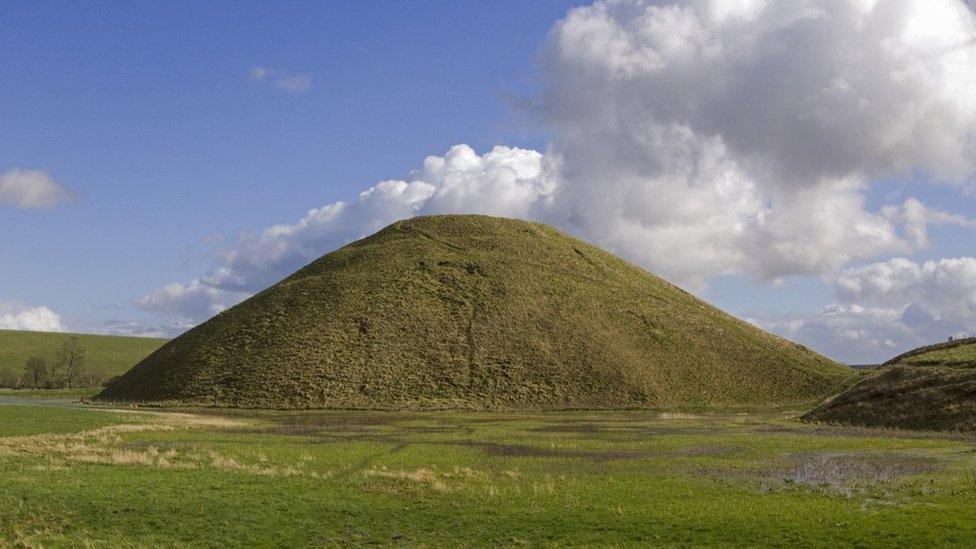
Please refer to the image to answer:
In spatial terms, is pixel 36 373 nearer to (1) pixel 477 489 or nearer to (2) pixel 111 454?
(2) pixel 111 454

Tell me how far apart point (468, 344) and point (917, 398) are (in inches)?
2334

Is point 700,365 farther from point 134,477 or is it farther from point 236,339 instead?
point 134,477

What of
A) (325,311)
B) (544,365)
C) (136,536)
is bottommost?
(136,536)

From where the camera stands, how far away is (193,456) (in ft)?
132

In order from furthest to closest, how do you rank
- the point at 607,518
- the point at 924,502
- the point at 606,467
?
the point at 606,467 → the point at 924,502 → the point at 607,518

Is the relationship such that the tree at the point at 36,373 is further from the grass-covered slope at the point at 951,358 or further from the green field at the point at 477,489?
the grass-covered slope at the point at 951,358

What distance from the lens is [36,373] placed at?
530 ft

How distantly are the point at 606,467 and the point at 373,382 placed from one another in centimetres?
6413

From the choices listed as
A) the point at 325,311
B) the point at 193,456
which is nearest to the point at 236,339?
the point at 325,311

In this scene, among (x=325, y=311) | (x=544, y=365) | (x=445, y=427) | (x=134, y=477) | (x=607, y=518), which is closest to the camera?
(x=607, y=518)

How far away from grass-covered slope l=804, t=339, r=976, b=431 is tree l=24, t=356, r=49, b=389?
151 metres

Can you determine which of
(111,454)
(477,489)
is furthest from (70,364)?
(477,489)

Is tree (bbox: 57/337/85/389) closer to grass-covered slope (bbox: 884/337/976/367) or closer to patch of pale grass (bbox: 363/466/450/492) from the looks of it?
patch of pale grass (bbox: 363/466/450/492)

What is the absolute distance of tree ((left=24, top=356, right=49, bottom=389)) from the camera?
162 meters
